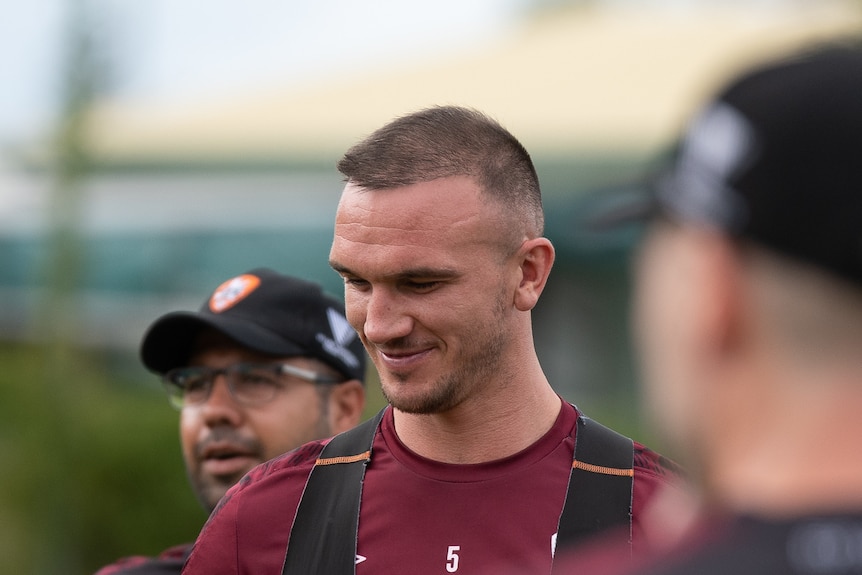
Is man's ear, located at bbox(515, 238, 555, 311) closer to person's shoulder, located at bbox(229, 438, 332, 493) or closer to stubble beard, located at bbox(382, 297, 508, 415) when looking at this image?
stubble beard, located at bbox(382, 297, 508, 415)

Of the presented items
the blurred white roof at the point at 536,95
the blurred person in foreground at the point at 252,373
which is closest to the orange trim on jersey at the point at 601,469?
the blurred person in foreground at the point at 252,373

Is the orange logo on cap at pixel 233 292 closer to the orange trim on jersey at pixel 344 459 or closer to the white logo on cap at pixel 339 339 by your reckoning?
the white logo on cap at pixel 339 339

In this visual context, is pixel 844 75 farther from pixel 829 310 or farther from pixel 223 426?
pixel 223 426

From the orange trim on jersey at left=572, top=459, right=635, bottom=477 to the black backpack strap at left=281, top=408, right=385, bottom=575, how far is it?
0.55 meters

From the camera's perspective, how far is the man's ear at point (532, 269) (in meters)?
3.50

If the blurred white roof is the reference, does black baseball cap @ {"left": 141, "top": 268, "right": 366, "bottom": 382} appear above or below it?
above

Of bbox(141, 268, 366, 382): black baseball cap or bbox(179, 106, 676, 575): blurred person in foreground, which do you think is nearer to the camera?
bbox(179, 106, 676, 575): blurred person in foreground

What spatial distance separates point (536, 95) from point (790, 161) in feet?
69.3

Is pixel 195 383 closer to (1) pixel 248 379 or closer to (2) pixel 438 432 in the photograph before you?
(1) pixel 248 379

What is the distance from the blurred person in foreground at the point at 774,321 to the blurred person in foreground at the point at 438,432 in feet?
5.69

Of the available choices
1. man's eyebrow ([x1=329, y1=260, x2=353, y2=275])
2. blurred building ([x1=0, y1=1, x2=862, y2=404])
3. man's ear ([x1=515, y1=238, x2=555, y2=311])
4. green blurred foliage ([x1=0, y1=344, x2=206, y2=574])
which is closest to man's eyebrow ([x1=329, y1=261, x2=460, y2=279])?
man's eyebrow ([x1=329, y1=260, x2=353, y2=275])

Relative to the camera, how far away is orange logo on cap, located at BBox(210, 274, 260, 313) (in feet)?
14.2

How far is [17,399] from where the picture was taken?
10.1 meters

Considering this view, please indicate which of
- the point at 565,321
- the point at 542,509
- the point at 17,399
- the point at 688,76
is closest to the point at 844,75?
the point at 542,509
